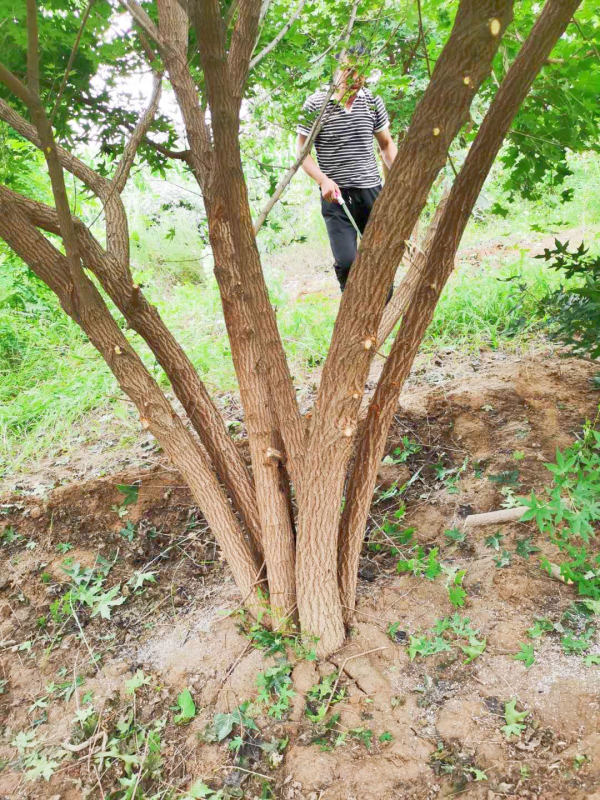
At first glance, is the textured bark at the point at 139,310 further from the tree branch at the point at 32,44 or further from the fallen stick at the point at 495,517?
the fallen stick at the point at 495,517

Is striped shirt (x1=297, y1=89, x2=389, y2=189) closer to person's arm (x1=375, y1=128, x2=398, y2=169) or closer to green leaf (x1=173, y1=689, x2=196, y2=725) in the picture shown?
person's arm (x1=375, y1=128, x2=398, y2=169)

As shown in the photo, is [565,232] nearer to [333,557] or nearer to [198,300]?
[198,300]

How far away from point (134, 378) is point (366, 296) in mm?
893

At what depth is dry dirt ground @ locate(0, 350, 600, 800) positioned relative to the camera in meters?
1.63

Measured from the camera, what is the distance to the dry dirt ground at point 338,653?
163 cm

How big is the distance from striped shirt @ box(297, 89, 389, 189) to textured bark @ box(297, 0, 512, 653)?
6.23ft

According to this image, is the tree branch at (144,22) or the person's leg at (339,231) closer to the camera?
the tree branch at (144,22)

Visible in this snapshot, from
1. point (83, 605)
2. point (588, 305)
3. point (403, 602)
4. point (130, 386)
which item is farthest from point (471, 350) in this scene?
point (83, 605)

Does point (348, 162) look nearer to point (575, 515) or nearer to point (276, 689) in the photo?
point (575, 515)

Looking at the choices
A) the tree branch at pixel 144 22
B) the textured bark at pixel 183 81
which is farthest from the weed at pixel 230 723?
the tree branch at pixel 144 22

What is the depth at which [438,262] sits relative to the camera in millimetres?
1560

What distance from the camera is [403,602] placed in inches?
84.5

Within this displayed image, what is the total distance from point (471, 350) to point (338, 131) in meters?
1.54

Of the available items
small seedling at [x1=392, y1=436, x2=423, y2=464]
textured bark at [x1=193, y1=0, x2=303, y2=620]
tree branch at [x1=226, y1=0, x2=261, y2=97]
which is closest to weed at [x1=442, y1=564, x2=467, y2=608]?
textured bark at [x1=193, y1=0, x2=303, y2=620]
